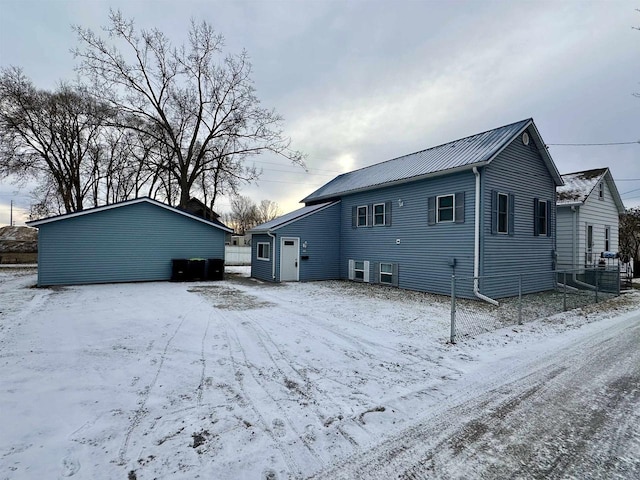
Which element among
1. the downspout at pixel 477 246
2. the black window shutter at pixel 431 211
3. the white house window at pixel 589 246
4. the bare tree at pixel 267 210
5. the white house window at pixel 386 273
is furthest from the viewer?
the bare tree at pixel 267 210

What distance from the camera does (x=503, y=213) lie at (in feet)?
36.4

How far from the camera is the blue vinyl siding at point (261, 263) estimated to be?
598 inches

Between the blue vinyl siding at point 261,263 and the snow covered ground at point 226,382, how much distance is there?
6.88 m

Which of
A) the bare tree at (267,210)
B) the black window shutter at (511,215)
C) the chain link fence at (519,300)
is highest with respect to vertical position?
the bare tree at (267,210)

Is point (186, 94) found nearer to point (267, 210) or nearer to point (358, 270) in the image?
point (358, 270)

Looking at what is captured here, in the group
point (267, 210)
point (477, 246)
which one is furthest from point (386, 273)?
point (267, 210)

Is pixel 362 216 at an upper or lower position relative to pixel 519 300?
upper

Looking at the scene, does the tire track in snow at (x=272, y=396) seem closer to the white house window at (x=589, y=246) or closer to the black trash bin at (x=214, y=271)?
the black trash bin at (x=214, y=271)

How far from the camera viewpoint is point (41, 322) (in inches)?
268

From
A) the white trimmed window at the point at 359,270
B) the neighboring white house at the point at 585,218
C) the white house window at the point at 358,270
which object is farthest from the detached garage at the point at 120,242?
the neighboring white house at the point at 585,218

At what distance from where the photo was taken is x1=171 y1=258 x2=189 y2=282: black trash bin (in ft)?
48.7

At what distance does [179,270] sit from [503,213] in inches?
545

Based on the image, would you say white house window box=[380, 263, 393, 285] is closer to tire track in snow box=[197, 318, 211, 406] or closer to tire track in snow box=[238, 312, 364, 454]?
tire track in snow box=[238, 312, 364, 454]

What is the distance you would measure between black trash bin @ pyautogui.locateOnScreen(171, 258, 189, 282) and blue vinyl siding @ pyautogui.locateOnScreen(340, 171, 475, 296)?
8.19 metres
